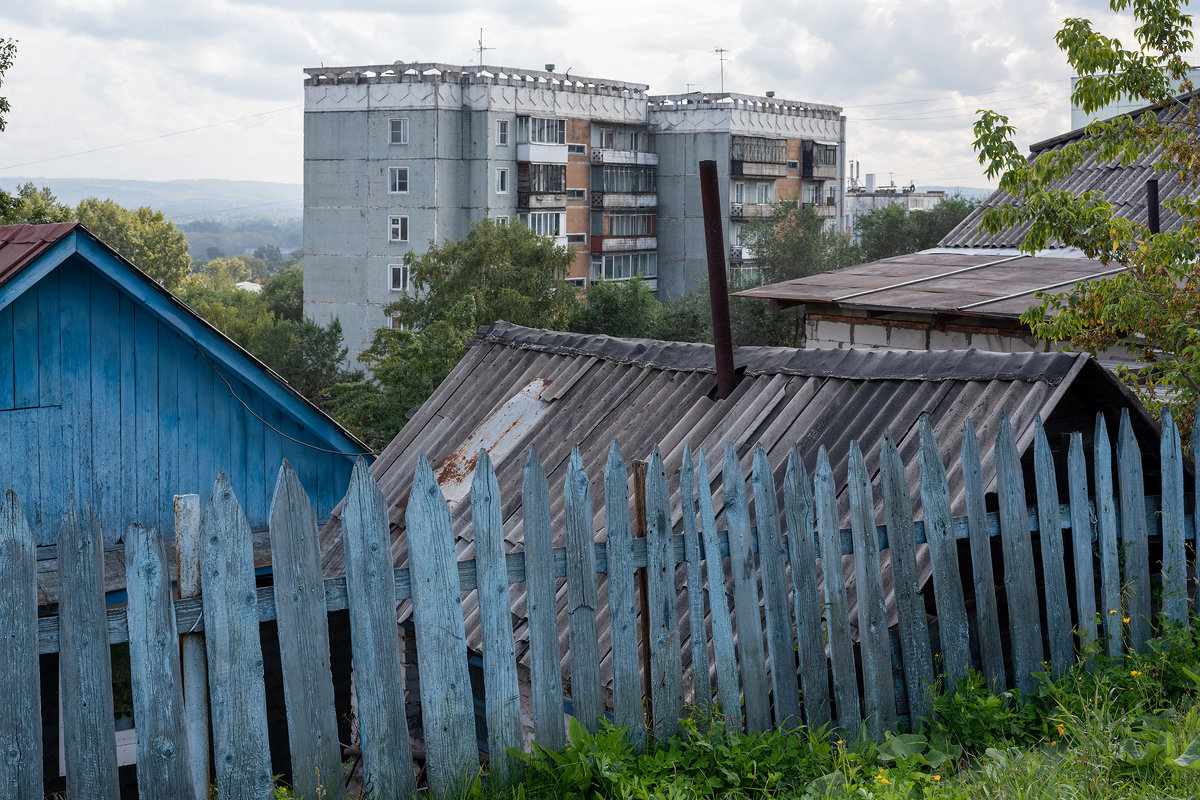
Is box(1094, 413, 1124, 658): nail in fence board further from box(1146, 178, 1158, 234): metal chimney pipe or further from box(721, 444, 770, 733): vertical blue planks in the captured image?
box(1146, 178, 1158, 234): metal chimney pipe

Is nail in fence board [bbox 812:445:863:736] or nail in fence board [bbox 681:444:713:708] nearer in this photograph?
nail in fence board [bbox 681:444:713:708]

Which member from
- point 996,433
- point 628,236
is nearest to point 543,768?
point 996,433

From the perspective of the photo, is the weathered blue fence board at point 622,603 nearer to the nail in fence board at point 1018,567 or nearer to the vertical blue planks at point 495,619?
the vertical blue planks at point 495,619

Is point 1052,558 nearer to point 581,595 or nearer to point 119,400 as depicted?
point 581,595

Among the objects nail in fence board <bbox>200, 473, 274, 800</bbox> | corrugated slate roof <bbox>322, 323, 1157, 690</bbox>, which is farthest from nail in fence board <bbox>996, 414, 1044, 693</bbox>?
nail in fence board <bbox>200, 473, 274, 800</bbox>

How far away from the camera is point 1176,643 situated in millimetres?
5250

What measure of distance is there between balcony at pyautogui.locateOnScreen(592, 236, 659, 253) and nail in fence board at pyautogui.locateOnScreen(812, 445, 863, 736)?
50.9 m

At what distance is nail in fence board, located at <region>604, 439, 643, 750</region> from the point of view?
426cm

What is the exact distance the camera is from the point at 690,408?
6.82m

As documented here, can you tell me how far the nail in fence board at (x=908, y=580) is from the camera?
15.5 ft

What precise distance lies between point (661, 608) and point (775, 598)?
20.5 inches

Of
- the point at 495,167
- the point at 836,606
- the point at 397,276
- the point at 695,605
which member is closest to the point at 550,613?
the point at 695,605

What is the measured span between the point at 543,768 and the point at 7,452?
5044 millimetres

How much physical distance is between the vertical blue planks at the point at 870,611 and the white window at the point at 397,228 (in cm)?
4554
